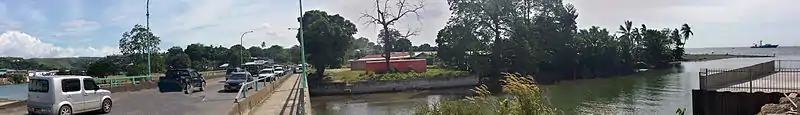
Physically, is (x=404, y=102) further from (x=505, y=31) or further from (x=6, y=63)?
(x=6, y=63)

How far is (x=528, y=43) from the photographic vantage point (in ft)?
206

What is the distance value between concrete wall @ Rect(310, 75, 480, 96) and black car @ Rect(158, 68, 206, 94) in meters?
25.3

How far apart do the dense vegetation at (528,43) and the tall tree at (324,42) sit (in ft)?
37.2

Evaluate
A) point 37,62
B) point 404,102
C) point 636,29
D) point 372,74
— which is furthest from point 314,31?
point 636,29

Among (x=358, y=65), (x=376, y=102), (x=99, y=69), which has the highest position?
(x=99, y=69)

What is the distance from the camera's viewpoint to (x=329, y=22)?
60750 millimetres

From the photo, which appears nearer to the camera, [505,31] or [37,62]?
[505,31]

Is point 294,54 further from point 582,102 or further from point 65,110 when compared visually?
point 65,110

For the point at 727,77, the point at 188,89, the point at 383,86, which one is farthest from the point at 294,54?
the point at 727,77

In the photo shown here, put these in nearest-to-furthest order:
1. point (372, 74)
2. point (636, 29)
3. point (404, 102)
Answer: point (404, 102) → point (372, 74) → point (636, 29)

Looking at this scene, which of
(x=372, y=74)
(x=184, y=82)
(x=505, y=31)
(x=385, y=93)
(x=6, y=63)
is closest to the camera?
(x=184, y=82)

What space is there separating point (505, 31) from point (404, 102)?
935 inches

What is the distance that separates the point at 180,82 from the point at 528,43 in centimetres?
4104

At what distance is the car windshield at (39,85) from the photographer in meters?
14.7
